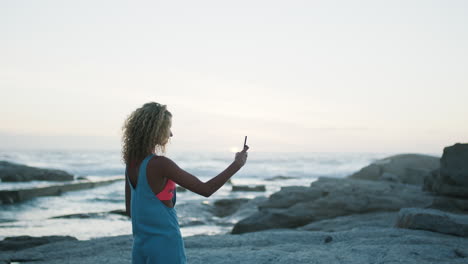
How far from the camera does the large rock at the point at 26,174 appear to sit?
27344mm

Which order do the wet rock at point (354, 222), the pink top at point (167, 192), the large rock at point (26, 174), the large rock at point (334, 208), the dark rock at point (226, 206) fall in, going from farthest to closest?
the large rock at point (26, 174)
the dark rock at point (226, 206)
the large rock at point (334, 208)
the wet rock at point (354, 222)
the pink top at point (167, 192)

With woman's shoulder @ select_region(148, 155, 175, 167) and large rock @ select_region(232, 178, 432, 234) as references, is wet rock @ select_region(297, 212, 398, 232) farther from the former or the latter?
woman's shoulder @ select_region(148, 155, 175, 167)

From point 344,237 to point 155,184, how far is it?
5060mm

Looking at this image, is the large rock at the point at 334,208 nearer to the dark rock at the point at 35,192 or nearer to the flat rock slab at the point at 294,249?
the flat rock slab at the point at 294,249

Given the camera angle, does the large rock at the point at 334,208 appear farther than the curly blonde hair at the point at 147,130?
Yes

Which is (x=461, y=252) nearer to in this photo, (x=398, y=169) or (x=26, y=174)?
(x=398, y=169)

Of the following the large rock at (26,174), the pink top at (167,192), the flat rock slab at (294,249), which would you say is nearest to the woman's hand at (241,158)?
the pink top at (167,192)

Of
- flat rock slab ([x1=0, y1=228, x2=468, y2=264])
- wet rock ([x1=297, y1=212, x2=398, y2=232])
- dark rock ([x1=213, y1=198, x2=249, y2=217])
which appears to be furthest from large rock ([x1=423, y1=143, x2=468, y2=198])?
dark rock ([x1=213, y1=198, x2=249, y2=217])

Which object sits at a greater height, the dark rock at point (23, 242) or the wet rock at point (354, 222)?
the wet rock at point (354, 222)

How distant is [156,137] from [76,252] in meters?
4.94

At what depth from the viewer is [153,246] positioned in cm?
280

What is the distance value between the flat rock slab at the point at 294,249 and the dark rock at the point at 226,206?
8.83 meters

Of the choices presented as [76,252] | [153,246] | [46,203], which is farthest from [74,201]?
[153,246]

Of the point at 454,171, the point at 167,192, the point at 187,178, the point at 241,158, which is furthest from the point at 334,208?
the point at 187,178
